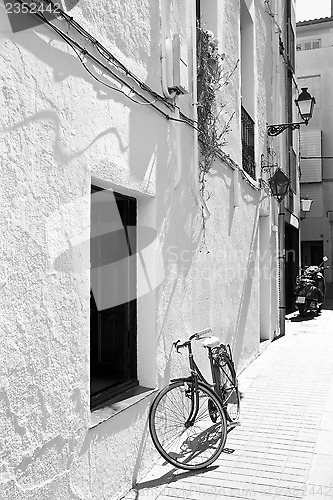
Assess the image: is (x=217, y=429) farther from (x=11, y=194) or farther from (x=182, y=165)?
(x=11, y=194)

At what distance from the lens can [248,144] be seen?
29.7 ft

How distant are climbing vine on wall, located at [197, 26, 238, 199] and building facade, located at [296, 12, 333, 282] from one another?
18.2 meters

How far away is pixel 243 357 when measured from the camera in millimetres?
8328

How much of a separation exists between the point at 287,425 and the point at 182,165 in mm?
3061

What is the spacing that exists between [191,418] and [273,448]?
0.88m

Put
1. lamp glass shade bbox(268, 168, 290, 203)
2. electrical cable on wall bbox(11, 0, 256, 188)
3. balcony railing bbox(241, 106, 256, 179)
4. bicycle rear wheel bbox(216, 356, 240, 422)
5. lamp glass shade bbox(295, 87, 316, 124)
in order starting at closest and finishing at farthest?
electrical cable on wall bbox(11, 0, 256, 188)
bicycle rear wheel bbox(216, 356, 240, 422)
balcony railing bbox(241, 106, 256, 179)
lamp glass shade bbox(268, 168, 290, 203)
lamp glass shade bbox(295, 87, 316, 124)

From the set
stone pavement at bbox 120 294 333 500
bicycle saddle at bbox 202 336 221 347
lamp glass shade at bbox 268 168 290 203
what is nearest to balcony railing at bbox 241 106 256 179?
lamp glass shade at bbox 268 168 290 203

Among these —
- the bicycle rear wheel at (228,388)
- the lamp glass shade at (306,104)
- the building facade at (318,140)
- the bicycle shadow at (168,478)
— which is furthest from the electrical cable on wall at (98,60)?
the building facade at (318,140)

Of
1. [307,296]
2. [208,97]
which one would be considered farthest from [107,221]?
[307,296]

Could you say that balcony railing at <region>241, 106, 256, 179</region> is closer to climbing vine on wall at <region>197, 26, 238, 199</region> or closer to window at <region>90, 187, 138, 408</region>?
climbing vine on wall at <region>197, 26, 238, 199</region>

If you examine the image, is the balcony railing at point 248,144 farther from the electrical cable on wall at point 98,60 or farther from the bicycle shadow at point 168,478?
the bicycle shadow at point 168,478

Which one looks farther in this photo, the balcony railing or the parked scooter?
the parked scooter

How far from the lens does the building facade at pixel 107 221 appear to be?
2.89m

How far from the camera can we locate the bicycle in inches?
177
